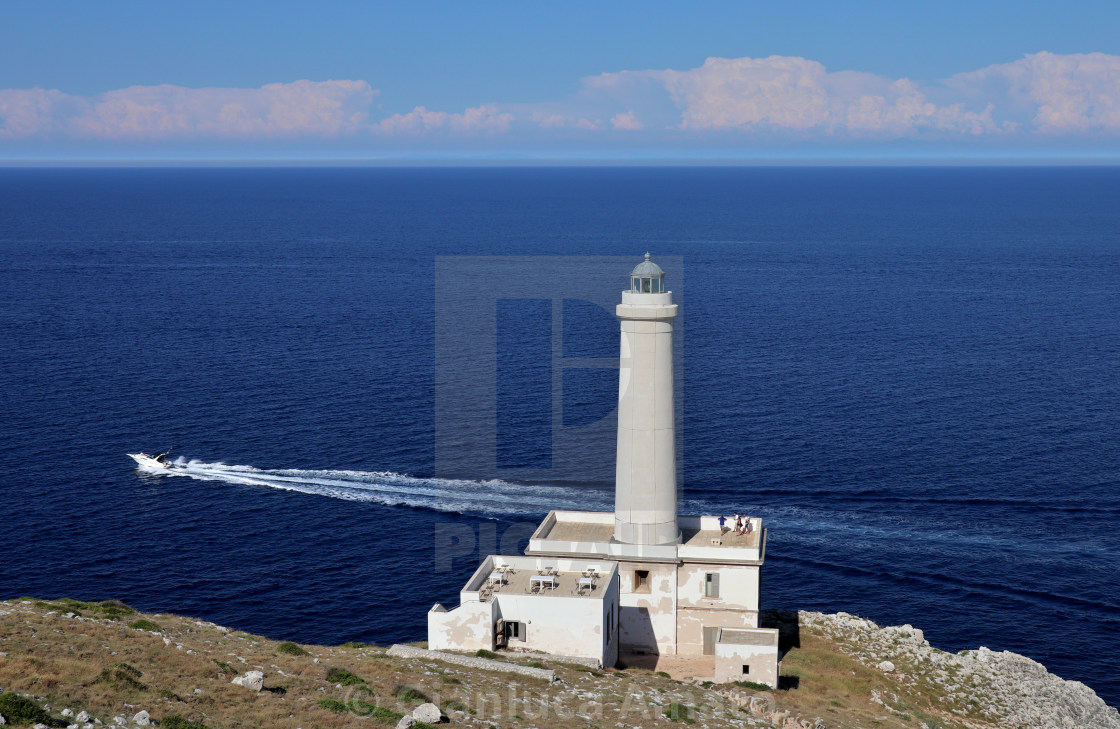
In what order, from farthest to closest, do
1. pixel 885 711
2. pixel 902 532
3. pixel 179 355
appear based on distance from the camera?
1. pixel 179 355
2. pixel 902 532
3. pixel 885 711

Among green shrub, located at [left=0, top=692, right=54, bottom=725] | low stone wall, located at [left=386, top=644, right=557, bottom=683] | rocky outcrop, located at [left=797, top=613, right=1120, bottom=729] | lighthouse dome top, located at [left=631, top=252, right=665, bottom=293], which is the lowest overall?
rocky outcrop, located at [left=797, top=613, right=1120, bottom=729]

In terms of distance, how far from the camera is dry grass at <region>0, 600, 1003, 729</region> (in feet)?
126

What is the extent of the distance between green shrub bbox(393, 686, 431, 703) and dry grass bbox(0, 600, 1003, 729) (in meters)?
0.05

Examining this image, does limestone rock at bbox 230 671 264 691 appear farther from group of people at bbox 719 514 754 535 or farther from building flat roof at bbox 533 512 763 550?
group of people at bbox 719 514 754 535

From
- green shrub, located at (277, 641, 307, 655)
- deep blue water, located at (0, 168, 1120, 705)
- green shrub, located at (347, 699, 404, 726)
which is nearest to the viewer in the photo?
green shrub, located at (347, 699, 404, 726)

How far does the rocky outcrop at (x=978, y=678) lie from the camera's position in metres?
59.8

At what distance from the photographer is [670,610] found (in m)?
60.1

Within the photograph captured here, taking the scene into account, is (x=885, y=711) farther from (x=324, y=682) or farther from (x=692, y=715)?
(x=324, y=682)

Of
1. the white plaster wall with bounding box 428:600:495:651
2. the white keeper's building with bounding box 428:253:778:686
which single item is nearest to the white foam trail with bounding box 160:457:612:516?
the white keeper's building with bounding box 428:253:778:686

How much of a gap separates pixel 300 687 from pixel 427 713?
5.45m

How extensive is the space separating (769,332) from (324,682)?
13148 centimetres

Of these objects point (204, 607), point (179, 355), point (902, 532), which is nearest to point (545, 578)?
point (204, 607)

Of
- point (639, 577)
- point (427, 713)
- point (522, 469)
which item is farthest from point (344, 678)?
point (522, 469)

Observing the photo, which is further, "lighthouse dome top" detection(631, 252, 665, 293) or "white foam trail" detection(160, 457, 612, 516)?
"white foam trail" detection(160, 457, 612, 516)
